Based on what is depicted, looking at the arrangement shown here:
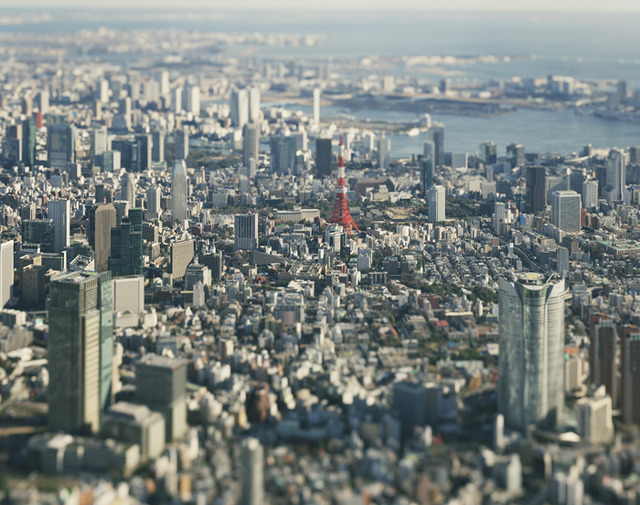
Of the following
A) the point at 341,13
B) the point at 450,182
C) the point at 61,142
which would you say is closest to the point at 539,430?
the point at 450,182

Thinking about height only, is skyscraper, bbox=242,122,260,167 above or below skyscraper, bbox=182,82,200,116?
below

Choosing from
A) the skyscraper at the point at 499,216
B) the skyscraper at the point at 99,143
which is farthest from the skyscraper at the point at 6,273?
the skyscraper at the point at 99,143

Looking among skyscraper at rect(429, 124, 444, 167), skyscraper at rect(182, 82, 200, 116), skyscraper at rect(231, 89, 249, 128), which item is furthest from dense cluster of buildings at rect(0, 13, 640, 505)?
skyscraper at rect(182, 82, 200, 116)

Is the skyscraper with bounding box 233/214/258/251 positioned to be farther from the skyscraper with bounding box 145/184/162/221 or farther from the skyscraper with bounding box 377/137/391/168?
the skyscraper with bounding box 377/137/391/168

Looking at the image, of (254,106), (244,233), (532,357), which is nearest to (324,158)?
(244,233)

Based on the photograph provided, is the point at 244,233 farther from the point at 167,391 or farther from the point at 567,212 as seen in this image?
the point at 167,391

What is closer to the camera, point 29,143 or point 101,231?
point 101,231
